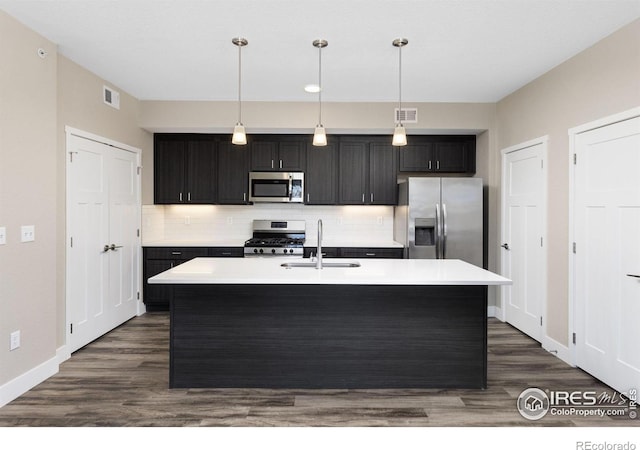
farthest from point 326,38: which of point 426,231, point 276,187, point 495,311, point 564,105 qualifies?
point 495,311

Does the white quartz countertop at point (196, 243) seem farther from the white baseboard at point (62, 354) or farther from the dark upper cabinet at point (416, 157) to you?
the dark upper cabinet at point (416, 157)

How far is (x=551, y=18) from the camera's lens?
2885 mm

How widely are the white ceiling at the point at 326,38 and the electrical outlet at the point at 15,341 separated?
2.17 meters

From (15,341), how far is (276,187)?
3.22 m

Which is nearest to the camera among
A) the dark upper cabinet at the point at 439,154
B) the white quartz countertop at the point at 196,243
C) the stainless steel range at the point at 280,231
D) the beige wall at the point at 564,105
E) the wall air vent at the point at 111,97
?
the beige wall at the point at 564,105

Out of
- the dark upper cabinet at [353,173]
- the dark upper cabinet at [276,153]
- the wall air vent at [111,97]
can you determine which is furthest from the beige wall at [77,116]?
the dark upper cabinet at [353,173]

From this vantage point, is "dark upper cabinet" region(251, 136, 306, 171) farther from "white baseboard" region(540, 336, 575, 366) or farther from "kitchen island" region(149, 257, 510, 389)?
"white baseboard" region(540, 336, 575, 366)

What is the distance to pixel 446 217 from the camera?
4863 millimetres

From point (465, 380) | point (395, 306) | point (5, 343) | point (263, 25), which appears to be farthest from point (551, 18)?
point (5, 343)

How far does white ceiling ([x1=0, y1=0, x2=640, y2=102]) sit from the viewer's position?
2.77 meters

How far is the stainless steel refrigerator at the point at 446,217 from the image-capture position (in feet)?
16.0

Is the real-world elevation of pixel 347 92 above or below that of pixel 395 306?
above
